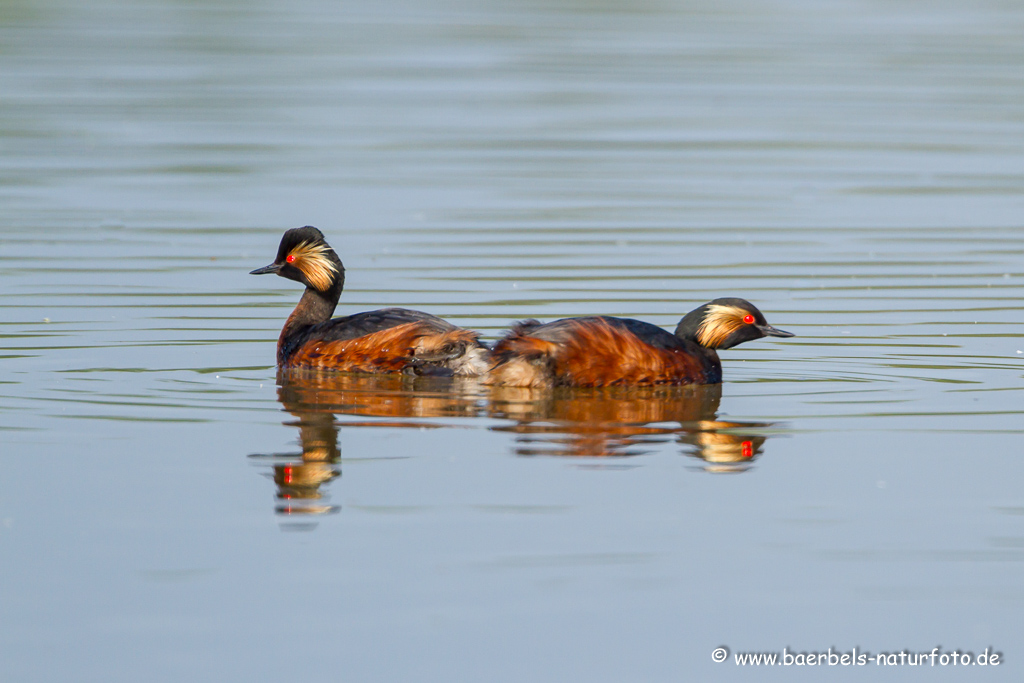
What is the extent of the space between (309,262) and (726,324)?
291 cm

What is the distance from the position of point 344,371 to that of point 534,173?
9.81 m

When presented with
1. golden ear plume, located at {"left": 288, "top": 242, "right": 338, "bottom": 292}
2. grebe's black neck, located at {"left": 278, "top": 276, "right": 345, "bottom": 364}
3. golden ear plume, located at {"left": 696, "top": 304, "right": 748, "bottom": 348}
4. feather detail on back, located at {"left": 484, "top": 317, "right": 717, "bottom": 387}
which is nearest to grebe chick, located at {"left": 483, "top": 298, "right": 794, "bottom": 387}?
feather detail on back, located at {"left": 484, "top": 317, "right": 717, "bottom": 387}

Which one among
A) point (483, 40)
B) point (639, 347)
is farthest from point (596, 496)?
point (483, 40)

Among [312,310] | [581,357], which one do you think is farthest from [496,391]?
[312,310]

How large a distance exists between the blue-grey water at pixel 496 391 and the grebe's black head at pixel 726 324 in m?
0.28

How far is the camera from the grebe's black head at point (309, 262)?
11.6m

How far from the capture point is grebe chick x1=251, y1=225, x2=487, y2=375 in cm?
1030

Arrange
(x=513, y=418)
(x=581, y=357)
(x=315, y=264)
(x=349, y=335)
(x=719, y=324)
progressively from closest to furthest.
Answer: (x=513, y=418) < (x=581, y=357) < (x=719, y=324) < (x=349, y=335) < (x=315, y=264)

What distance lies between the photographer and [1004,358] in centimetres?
1087

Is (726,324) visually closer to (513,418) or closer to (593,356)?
(593,356)

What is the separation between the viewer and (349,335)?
10742 millimetres

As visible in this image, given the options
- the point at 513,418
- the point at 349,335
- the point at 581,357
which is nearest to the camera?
the point at 513,418

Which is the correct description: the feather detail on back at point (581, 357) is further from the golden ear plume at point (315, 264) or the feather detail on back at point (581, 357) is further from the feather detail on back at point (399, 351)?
the golden ear plume at point (315, 264)

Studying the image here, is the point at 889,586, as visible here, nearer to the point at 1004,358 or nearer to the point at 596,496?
the point at 596,496
